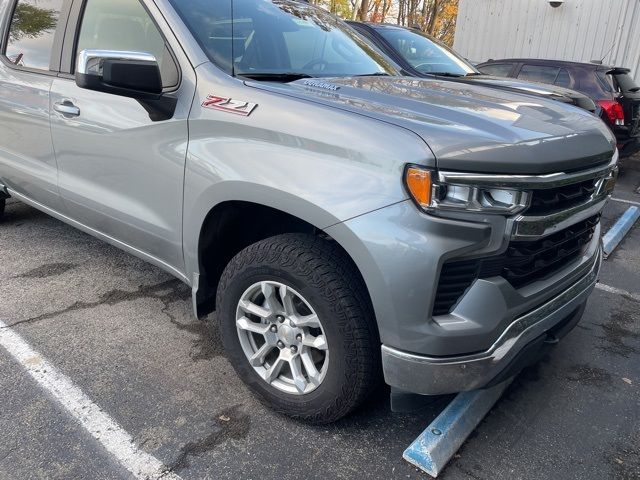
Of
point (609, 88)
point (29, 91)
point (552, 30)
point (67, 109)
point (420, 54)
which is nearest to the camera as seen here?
point (67, 109)

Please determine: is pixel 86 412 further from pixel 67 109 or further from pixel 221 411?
pixel 67 109

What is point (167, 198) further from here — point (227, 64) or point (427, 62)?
point (427, 62)

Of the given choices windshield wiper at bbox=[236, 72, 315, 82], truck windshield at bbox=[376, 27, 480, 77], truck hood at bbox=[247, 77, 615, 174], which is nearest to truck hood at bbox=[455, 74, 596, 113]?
truck windshield at bbox=[376, 27, 480, 77]

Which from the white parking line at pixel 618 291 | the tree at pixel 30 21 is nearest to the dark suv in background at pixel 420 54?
the white parking line at pixel 618 291

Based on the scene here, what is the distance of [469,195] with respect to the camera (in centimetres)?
189

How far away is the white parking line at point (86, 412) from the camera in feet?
7.23

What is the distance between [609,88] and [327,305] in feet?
23.6

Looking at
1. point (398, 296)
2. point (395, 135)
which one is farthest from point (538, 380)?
point (395, 135)

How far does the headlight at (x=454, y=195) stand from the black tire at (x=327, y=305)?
0.43 m

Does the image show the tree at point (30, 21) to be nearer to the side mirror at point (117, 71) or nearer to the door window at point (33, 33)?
the door window at point (33, 33)

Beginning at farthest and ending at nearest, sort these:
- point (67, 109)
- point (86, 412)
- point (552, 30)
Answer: point (552, 30) < point (67, 109) < point (86, 412)

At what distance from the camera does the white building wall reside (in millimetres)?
11203

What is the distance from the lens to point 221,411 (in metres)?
2.55

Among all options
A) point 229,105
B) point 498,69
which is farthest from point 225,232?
Answer: point 498,69
